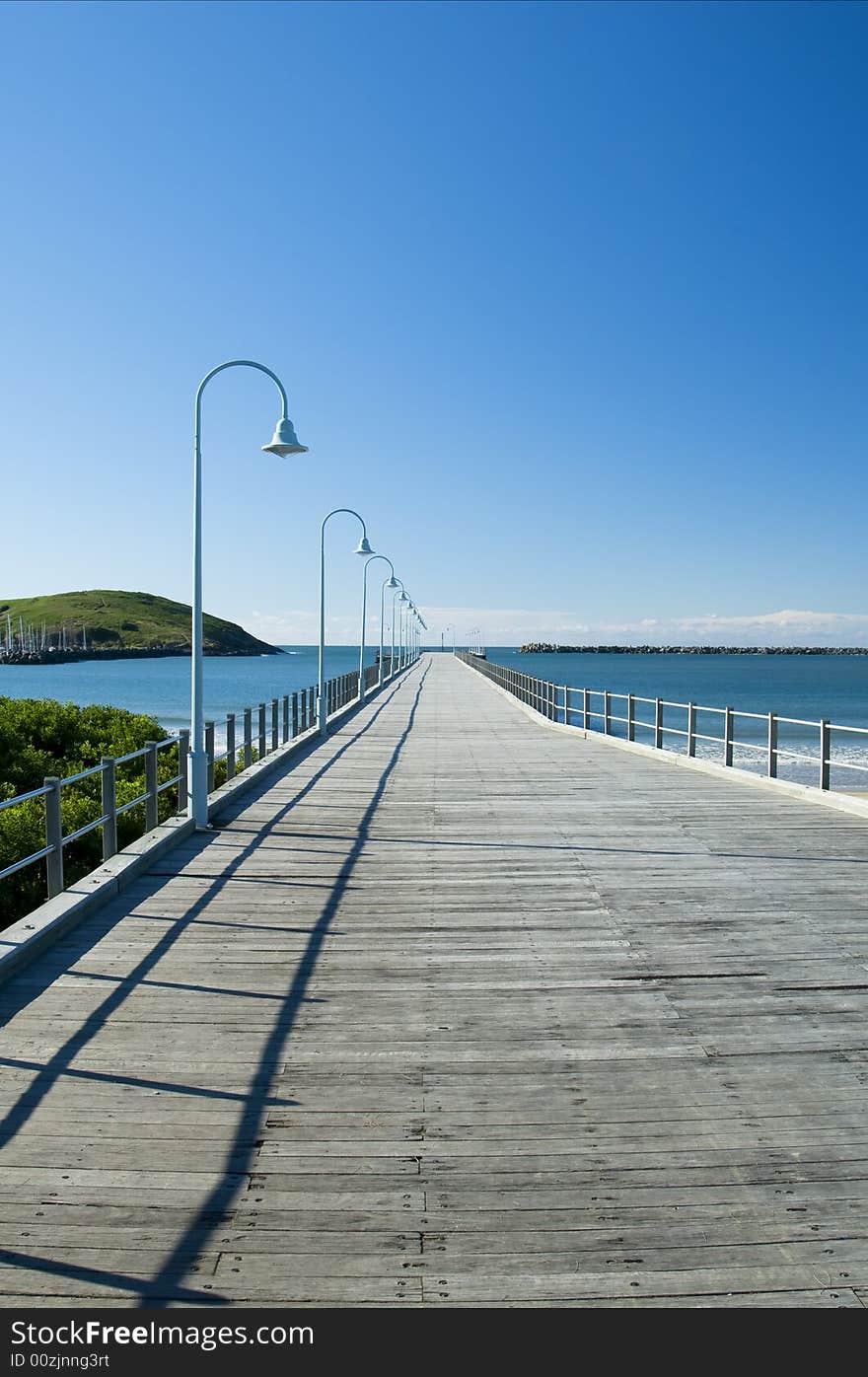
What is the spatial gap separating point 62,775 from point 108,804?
1381 cm

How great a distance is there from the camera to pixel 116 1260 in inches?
133

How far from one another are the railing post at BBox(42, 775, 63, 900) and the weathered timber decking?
48 cm

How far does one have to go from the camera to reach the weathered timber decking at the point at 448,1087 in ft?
11.2

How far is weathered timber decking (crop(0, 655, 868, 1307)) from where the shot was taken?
3404 millimetres

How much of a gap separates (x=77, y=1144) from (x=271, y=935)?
9.82 ft

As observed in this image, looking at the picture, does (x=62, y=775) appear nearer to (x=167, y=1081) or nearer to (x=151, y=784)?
(x=151, y=784)

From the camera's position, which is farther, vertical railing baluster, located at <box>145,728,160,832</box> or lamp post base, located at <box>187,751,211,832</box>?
lamp post base, located at <box>187,751,211,832</box>

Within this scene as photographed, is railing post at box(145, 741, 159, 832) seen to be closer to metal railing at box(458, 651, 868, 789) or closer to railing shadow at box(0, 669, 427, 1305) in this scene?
railing shadow at box(0, 669, 427, 1305)

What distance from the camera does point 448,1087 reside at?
4.72m

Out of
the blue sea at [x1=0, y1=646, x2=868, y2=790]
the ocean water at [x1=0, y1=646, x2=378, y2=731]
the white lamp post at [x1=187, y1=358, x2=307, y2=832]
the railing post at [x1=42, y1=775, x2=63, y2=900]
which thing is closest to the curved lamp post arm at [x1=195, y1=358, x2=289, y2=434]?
the white lamp post at [x1=187, y1=358, x2=307, y2=832]

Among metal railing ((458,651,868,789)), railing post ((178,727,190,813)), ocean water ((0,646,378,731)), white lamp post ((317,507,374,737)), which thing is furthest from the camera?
ocean water ((0,646,378,731))
